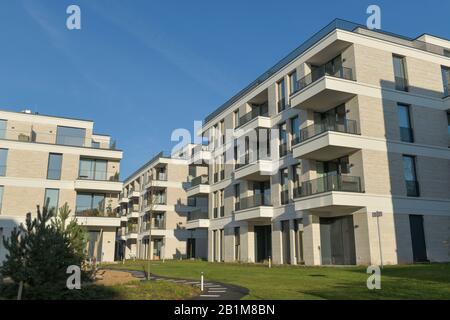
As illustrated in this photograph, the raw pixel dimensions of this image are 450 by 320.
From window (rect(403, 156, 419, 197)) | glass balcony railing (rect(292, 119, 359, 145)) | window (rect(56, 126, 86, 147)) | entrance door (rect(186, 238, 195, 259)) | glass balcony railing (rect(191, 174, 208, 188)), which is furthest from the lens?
entrance door (rect(186, 238, 195, 259))

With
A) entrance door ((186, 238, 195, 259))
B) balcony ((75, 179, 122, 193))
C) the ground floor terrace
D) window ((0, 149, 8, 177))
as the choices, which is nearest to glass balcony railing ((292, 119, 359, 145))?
the ground floor terrace

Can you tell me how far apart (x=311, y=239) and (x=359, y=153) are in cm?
629

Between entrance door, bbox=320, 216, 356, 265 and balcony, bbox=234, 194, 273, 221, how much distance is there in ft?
18.0

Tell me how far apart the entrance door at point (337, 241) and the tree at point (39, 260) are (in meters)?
17.8

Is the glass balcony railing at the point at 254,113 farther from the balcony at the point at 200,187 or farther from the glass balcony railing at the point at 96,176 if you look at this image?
the glass balcony railing at the point at 96,176

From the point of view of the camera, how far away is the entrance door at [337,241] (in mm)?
24359

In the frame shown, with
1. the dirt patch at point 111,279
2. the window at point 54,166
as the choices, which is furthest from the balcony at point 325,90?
the window at point 54,166

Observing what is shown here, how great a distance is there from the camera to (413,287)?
1202 cm

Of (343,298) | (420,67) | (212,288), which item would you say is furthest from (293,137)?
(343,298)

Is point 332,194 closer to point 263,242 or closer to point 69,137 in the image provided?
point 263,242

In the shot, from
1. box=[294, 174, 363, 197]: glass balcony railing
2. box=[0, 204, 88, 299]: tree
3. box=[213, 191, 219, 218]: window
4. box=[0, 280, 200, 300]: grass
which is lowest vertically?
box=[0, 280, 200, 300]: grass

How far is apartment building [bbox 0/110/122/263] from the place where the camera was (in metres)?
36.0

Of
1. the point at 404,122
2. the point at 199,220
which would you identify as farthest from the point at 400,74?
the point at 199,220

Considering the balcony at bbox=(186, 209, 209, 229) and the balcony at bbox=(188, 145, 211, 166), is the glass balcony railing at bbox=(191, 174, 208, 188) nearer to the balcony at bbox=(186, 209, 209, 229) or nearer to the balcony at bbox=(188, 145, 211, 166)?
the balcony at bbox=(188, 145, 211, 166)
